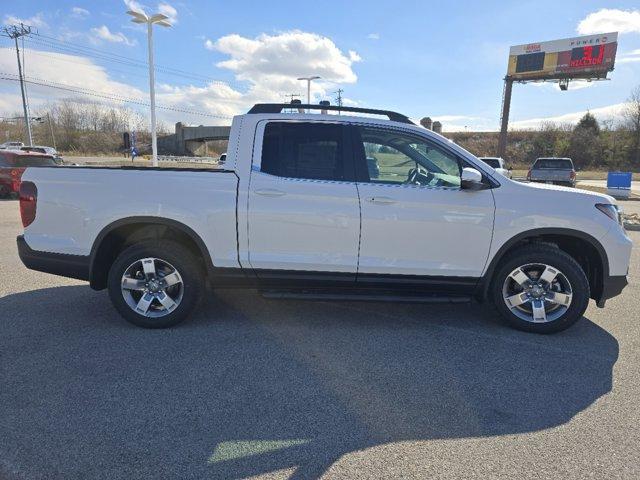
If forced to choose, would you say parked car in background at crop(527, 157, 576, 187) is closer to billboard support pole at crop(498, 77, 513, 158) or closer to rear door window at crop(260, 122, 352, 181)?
rear door window at crop(260, 122, 352, 181)

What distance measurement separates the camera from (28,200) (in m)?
4.15

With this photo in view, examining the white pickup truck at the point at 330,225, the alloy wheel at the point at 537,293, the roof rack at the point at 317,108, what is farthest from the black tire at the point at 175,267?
the alloy wheel at the point at 537,293

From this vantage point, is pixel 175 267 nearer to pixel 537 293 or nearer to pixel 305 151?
pixel 305 151

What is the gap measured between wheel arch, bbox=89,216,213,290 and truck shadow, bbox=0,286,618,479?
0.56 m

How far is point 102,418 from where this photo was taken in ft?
9.10

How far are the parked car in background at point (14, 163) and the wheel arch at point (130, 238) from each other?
11393 millimetres

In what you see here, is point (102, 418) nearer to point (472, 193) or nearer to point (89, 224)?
point (89, 224)

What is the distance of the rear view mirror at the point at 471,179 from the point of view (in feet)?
12.6

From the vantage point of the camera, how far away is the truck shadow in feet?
8.21

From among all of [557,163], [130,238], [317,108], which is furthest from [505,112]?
[130,238]

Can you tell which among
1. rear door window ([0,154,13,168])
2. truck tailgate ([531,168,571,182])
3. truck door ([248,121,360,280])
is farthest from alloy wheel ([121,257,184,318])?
truck tailgate ([531,168,571,182])

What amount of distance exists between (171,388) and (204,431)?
1.96ft

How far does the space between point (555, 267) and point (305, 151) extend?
2.56 meters

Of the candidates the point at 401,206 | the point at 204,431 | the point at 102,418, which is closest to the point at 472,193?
the point at 401,206
